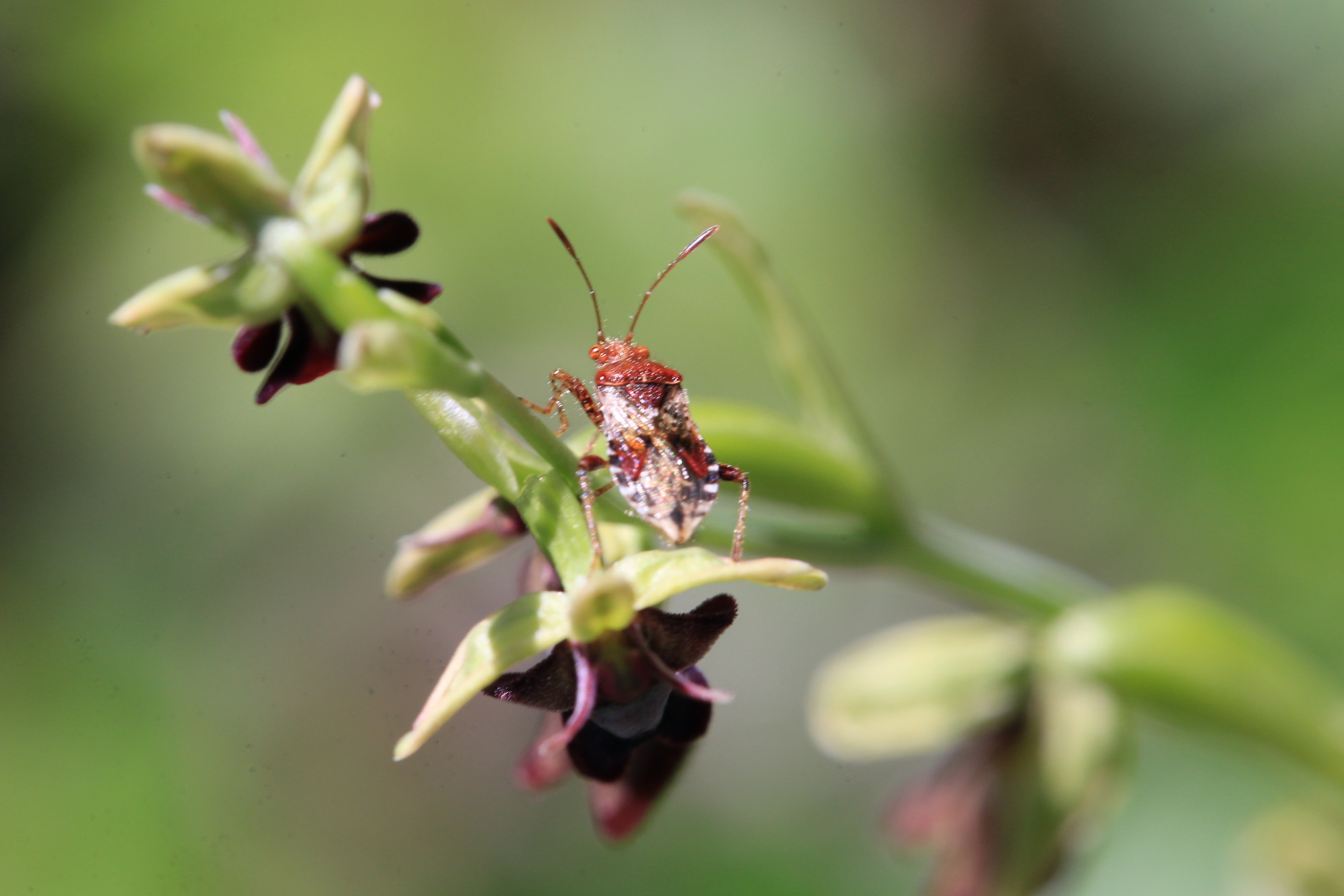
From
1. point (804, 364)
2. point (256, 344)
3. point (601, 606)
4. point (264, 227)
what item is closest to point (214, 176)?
point (264, 227)

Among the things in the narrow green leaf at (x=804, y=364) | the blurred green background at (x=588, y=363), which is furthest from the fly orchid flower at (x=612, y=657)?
the blurred green background at (x=588, y=363)

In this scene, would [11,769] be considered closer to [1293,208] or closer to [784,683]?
[784,683]

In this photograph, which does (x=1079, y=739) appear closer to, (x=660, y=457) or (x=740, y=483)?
(x=740, y=483)

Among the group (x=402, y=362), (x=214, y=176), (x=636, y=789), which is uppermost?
(x=214, y=176)

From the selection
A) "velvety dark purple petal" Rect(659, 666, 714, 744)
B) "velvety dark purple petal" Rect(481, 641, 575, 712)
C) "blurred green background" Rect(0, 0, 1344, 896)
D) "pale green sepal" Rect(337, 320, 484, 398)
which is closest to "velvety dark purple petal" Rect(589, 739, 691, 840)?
"velvety dark purple petal" Rect(659, 666, 714, 744)

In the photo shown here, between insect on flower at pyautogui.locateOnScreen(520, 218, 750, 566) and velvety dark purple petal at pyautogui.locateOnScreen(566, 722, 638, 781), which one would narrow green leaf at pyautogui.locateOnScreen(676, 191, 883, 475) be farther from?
velvety dark purple petal at pyautogui.locateOnScreen(566, 722, 638, 781)

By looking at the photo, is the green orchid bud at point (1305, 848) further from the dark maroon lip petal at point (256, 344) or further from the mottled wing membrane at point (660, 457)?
the dark maroon lip petal at point (256, 344)
